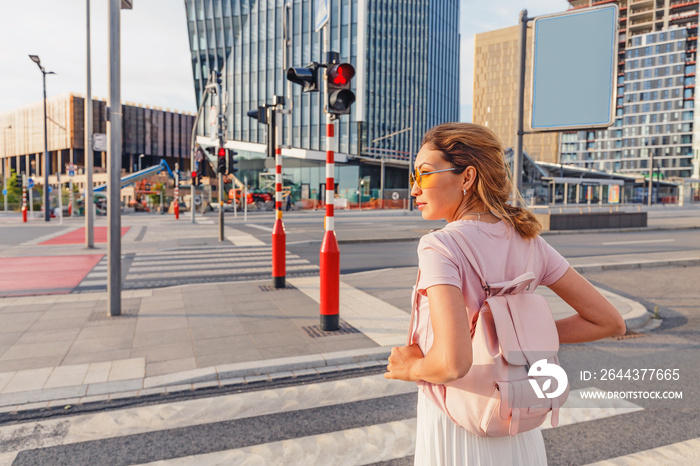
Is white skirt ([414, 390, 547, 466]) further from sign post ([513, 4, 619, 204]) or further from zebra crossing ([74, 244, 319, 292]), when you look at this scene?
zebra crossing ([74, 244, 319, 292])

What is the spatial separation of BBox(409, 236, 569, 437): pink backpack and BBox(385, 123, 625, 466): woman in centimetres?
5

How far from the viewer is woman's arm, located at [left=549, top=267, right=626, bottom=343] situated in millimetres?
1635

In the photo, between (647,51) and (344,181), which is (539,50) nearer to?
(344,181)

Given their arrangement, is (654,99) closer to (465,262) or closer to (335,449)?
(335,449)

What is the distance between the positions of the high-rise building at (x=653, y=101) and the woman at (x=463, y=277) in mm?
117941

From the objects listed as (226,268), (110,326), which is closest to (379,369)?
(110,326)

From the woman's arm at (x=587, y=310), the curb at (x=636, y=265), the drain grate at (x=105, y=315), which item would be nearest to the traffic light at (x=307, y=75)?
the drain grate at (x=105, y=315)

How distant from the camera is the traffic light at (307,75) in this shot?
6398mm

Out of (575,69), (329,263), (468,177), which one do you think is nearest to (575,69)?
(575,69)

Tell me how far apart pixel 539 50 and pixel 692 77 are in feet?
407

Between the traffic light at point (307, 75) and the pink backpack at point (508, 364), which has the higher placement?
the traffic light at point (307, 75)

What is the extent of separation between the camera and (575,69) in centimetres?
677

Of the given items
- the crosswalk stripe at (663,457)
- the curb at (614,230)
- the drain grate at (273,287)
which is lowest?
the crosswalk stripe at (663,457)

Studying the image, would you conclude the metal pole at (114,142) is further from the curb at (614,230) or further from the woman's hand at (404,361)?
the curb at (614,230)
